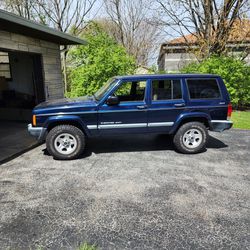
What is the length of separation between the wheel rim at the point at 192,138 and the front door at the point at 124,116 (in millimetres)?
1020

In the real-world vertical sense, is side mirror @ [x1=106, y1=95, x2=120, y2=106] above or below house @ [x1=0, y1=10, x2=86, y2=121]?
below

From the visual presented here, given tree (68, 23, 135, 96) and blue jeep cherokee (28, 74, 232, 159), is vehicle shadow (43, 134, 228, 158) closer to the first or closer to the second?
blue jeep cherokee (28, 74, 232, 159)

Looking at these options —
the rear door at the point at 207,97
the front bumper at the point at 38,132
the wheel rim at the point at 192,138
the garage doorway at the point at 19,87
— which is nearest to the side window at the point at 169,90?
the rear door at the point at 207,97

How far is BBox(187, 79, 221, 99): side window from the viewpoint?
5.41m

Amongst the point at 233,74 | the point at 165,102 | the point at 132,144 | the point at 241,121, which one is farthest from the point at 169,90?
the point at 233,74

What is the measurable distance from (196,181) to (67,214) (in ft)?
7.49

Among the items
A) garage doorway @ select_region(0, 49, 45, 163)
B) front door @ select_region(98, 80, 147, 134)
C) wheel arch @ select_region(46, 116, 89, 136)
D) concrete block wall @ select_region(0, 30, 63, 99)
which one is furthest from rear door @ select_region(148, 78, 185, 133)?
garage doorway @ select_region(0, 49, 45, 163)

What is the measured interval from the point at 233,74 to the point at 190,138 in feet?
24.0

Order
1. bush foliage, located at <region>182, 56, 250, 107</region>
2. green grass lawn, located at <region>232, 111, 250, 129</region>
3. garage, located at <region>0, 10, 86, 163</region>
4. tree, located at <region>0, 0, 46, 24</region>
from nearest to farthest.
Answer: garage, located at <region>0, 10, 86, 163</region> < green grass lawn, located at <region>232, 111, 250, 129</region> < bush foliage, located at <region>182, 56, 250, 107</region> < tree, located at <region>0, 0, 46, 24</region>

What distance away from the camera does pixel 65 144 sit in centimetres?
517

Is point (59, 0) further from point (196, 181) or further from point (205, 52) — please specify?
point (196, 181)

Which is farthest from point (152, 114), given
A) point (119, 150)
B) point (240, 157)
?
point (240, 157)

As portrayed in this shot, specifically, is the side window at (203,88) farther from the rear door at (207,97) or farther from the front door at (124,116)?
the front door at (124,116)

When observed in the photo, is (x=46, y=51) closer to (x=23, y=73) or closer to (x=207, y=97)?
(x=23, y=73)
